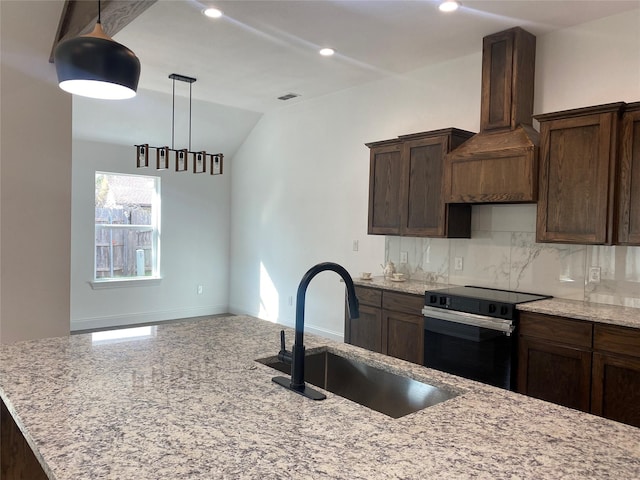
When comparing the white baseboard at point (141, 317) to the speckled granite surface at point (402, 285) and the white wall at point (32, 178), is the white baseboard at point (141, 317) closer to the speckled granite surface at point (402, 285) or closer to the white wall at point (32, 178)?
the white wall at point (32, 178)

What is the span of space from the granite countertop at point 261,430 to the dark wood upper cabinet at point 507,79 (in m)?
2.56

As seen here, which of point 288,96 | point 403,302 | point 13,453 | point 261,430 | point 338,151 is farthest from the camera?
point 288,96

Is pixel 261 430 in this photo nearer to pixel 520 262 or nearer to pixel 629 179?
pixel 629 179

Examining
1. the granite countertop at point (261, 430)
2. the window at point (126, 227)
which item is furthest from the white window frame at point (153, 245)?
the granite countertop at point (261, 430)

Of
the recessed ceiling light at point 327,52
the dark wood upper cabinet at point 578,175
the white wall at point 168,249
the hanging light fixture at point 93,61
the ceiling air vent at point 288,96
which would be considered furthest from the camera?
the white wall at point 168,249

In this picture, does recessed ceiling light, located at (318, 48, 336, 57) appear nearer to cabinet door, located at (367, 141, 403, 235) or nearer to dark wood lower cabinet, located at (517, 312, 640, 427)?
cabinet door, located at (367, 141, 403, 235)

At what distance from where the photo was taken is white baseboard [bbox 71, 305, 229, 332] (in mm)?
5945

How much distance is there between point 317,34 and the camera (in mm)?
3666

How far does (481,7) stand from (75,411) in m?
3.25

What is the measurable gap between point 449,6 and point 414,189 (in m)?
1.45

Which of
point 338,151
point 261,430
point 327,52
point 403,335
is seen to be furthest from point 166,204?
point 261,430

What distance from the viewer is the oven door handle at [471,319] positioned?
3082 mm

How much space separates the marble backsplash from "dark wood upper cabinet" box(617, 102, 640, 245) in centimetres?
34

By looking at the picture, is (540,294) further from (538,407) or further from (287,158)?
(287,158)
